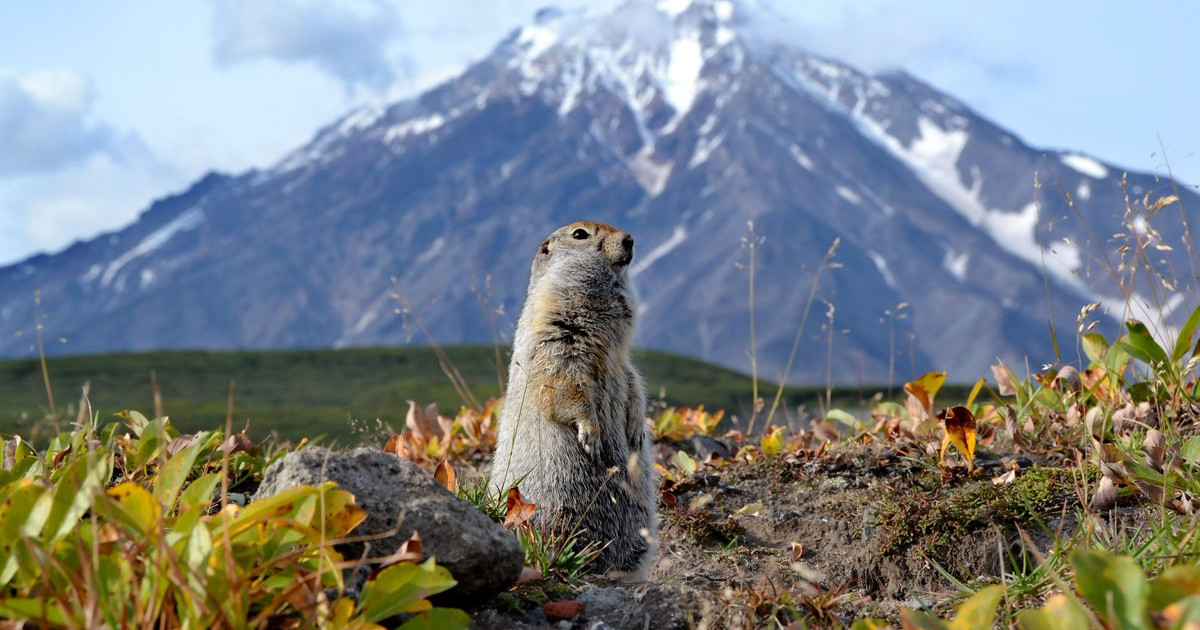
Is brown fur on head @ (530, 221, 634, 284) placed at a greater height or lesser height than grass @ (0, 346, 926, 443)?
greater

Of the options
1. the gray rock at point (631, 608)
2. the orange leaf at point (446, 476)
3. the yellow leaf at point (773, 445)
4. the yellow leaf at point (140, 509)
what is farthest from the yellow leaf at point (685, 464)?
the yellow leaf at point (140, 509)

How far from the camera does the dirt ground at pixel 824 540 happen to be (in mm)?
4180

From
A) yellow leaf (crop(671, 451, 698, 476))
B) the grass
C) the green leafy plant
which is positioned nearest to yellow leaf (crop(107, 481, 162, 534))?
the green leafy plant

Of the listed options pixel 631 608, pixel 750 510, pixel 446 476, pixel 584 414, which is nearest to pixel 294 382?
pixel 750 510

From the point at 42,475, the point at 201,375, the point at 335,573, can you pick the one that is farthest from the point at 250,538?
the point at 201,375

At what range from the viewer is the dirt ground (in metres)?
4.18

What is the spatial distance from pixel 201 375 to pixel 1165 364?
236 ft

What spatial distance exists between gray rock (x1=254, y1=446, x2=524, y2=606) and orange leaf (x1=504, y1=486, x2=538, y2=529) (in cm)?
70

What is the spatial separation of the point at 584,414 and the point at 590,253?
1291mm

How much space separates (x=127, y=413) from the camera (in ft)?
20.2

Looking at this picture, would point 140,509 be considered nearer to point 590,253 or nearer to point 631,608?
point 631,608

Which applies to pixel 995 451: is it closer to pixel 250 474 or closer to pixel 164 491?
pixel 250 474

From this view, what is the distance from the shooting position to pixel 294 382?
7300 centimetres

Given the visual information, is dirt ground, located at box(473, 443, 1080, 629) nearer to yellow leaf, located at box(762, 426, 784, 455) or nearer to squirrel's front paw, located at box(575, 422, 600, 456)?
yellow leaf, located at box(762, 426, 784, 455)
